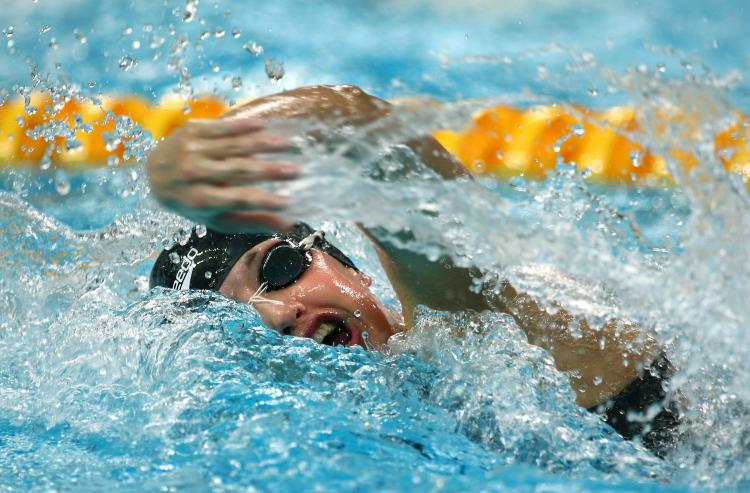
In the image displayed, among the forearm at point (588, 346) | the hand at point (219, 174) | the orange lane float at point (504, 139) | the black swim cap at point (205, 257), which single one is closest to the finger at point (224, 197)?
the hand at point (219, 174)

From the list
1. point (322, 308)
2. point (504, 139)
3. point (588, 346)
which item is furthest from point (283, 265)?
point (504, 139)

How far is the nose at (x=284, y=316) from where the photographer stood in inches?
57.9

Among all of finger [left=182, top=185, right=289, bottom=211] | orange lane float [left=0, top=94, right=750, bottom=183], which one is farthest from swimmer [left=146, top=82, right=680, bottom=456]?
orange lane float [left=0, top=94, right=750, bottom=183]

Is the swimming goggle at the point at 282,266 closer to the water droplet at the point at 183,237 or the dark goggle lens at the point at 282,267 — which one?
the dark goggle lens at the point at 282,267

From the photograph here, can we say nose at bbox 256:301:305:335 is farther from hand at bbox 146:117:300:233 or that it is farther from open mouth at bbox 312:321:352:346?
hand at bbox 146:117:300:233

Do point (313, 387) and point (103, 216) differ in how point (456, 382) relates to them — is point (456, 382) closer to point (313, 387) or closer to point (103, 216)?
point (313, 387)

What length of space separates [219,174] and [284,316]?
0.66 m

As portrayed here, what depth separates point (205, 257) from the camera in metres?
1.54

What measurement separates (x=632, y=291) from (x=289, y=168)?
540 mm

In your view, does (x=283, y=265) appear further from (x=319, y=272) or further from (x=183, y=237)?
(x=183, y=237)

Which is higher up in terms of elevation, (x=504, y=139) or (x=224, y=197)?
(x=504, y=139)

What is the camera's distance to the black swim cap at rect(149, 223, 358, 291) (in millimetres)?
1526

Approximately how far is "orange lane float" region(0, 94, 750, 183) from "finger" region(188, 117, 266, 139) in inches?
105

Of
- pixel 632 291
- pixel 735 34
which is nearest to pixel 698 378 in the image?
pixel 632 291
